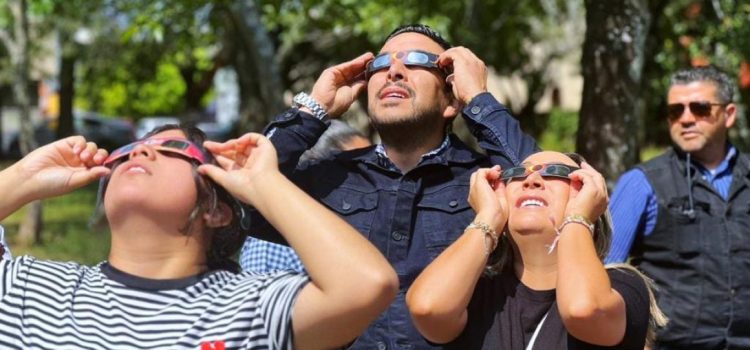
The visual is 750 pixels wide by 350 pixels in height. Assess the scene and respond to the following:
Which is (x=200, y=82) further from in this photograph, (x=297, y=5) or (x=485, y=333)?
(x=485, y=333)

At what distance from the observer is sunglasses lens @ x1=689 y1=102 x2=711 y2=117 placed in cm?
528

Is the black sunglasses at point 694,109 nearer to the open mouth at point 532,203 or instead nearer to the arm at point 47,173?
the open mouth at point 532,203

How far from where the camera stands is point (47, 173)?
2957 millimetres

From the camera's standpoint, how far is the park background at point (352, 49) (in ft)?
20.1

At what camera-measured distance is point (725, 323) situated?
4.83 metres

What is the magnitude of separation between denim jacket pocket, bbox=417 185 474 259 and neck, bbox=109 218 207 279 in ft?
3.06

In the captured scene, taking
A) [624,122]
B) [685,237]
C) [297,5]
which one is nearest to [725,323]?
[685,237]

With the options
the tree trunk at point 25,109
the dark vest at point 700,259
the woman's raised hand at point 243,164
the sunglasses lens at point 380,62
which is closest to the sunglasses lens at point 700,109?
the dark vest at point 700,259

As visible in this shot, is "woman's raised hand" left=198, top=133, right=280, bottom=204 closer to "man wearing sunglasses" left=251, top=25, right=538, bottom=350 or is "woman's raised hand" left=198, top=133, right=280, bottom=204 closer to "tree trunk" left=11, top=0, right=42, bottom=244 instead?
"man wearing sunglasses" left=251, top=25, right=538, bottom=350

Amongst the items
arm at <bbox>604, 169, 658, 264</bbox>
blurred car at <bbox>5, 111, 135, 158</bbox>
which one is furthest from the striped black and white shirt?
blurred car at <bbox>5, 111, 135, 158</bbox>

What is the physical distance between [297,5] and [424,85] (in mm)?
9009

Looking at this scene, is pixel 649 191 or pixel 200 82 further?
pixel 200 82

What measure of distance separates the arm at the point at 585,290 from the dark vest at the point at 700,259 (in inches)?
82.2

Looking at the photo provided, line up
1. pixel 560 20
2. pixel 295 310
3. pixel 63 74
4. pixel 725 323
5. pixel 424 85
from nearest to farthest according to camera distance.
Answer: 1. pixel 295 310
2. pixel 424 85
3. pixel 725 323
4. pixel 560 20
5. pixel 63 74
